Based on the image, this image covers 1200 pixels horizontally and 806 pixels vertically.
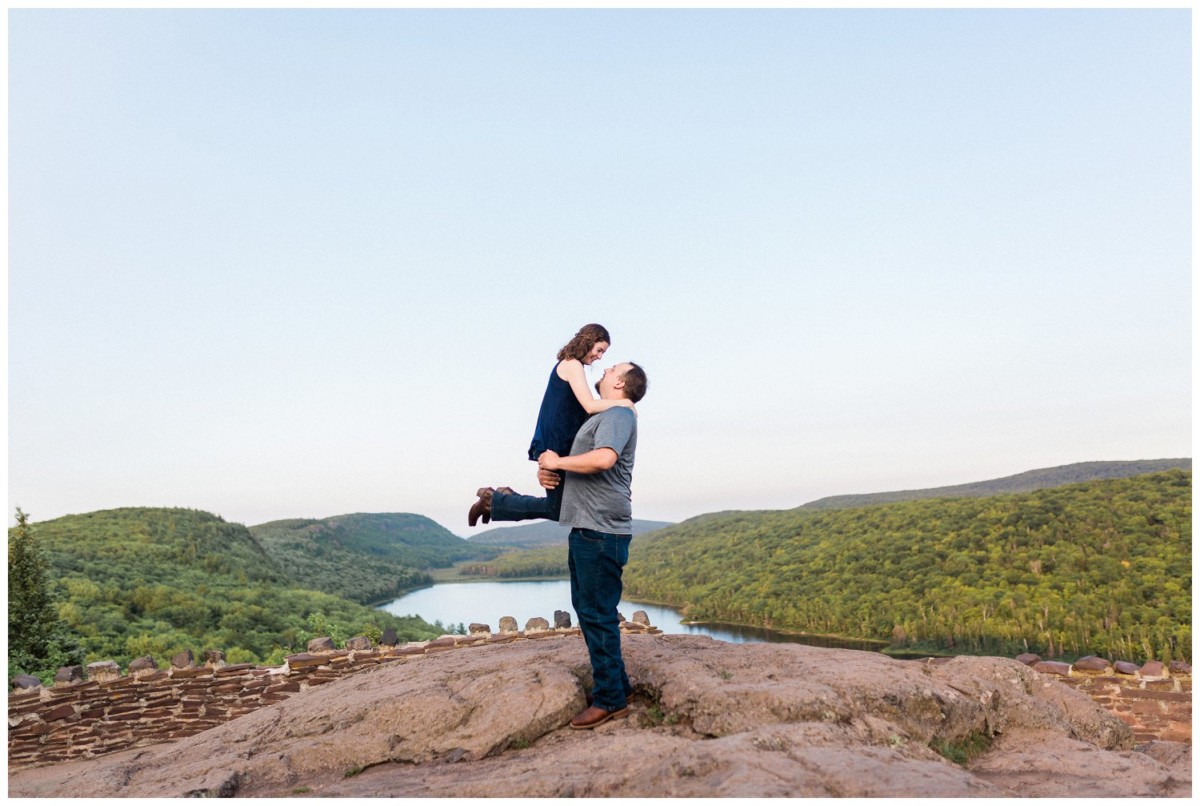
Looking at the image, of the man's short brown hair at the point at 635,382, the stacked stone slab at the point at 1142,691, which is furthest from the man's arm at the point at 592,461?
the stacked stone slab at the point at 1142,691

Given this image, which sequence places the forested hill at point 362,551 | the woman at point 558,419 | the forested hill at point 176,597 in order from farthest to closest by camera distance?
the forested hill at point 362,551 < the forested hill at point 176,597 < the woman at point 558,419

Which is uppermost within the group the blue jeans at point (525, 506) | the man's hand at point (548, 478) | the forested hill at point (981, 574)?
the man's hand at point (548, 478)

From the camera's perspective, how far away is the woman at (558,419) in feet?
18.0

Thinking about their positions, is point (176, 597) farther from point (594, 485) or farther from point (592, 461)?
point (592, 461)

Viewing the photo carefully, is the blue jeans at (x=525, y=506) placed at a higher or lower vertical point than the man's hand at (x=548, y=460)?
lower

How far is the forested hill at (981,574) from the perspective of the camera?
22.1m

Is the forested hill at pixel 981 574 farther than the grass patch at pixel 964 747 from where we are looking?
Yes

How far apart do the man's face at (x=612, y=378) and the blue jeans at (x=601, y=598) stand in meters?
1.04

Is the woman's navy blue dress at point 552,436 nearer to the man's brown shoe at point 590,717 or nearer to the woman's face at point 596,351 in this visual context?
the woman's face at point 596,351

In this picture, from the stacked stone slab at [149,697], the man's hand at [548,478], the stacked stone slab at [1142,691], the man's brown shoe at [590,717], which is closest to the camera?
the man's brown shoe at [590,717]

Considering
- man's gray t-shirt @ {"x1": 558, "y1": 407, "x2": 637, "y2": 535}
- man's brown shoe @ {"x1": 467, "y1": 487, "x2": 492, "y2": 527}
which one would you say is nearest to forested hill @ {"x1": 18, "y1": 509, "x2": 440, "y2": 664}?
man's brown shoe @ {"x1": 467, "y1": 487, "x2": 492, "y2": 527}

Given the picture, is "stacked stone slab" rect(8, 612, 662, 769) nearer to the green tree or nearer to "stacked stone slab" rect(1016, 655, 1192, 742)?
A: "stacked stone slab" rect(1016, 655, 1192, 742)

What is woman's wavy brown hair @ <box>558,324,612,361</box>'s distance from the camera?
5.49 m

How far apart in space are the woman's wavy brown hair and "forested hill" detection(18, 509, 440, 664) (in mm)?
9306
